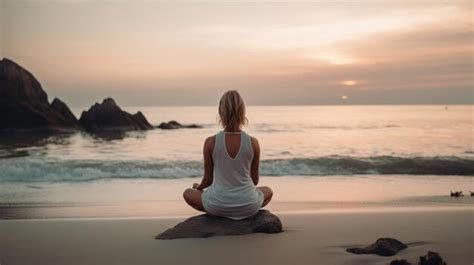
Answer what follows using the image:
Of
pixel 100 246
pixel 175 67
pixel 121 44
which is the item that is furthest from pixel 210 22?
pixel 100 246

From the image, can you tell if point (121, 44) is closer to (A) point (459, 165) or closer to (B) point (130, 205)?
(B) point (130, 205)

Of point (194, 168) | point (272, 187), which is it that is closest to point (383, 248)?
point (272, 187)

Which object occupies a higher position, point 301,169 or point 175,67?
point 175,67

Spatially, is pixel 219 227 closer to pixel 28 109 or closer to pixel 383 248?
pixel 383 248

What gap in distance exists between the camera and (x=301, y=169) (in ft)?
22.8

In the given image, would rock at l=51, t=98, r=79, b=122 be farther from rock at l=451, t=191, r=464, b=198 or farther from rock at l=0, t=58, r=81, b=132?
rock at l=451, t=191, r=464, b=198

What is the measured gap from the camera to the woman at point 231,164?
3078 mm

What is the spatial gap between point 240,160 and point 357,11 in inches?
94.0

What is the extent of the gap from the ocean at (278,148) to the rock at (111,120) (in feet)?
0.63

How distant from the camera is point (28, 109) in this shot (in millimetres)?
8500

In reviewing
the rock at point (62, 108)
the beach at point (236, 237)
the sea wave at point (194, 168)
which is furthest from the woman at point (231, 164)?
the rock at point (62, 108)

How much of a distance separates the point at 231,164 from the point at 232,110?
31 cm

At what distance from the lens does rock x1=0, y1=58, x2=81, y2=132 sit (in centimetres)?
752

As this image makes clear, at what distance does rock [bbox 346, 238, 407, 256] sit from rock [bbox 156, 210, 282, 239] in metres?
0.53
